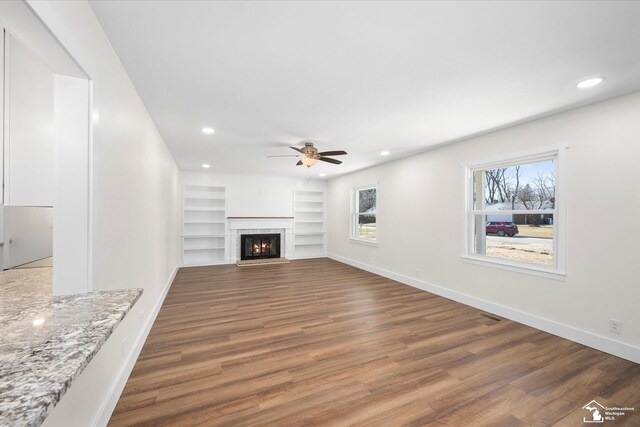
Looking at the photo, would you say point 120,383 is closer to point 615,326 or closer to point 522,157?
point 615,326

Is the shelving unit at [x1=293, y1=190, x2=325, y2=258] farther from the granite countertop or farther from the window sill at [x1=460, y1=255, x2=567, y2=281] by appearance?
the granite countertop

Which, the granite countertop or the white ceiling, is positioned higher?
the white ceiling

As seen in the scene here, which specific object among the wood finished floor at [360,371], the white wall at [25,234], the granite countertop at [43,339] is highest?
the white wall at [25,234]

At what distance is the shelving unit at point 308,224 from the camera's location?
786 cm

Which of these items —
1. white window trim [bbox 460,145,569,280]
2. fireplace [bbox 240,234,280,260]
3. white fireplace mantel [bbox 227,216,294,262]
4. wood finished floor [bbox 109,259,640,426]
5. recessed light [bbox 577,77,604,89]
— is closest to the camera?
wood finished floor [bbox 109,259,640,426]

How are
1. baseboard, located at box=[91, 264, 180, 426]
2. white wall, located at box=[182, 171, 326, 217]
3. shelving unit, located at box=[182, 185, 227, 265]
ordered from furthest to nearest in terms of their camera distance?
white wall, located at box=[182, 171, 326, 217] < shelving unit, located at box=[182, 185, 227, 265] < baseboard, located at box=[91, 264, 180, 426]

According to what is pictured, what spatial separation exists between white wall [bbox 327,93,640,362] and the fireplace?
4230 mm

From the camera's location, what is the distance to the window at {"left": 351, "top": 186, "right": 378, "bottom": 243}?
6.32 meters

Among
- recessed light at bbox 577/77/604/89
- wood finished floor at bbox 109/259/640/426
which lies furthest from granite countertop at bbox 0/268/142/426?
recessed light at bbox 577/77/604/89

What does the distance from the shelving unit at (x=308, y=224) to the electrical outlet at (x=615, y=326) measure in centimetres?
624

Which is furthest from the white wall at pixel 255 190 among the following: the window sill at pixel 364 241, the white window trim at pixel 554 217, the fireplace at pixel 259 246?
the white window trim at pixel 554 217

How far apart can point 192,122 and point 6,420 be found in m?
3.24

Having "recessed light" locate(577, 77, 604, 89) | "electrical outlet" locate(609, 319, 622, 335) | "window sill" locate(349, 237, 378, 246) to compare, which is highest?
"recessed light" locate(577, 77, 604, 89)

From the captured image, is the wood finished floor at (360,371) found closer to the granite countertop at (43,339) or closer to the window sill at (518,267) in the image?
the window sill at (518,267)
